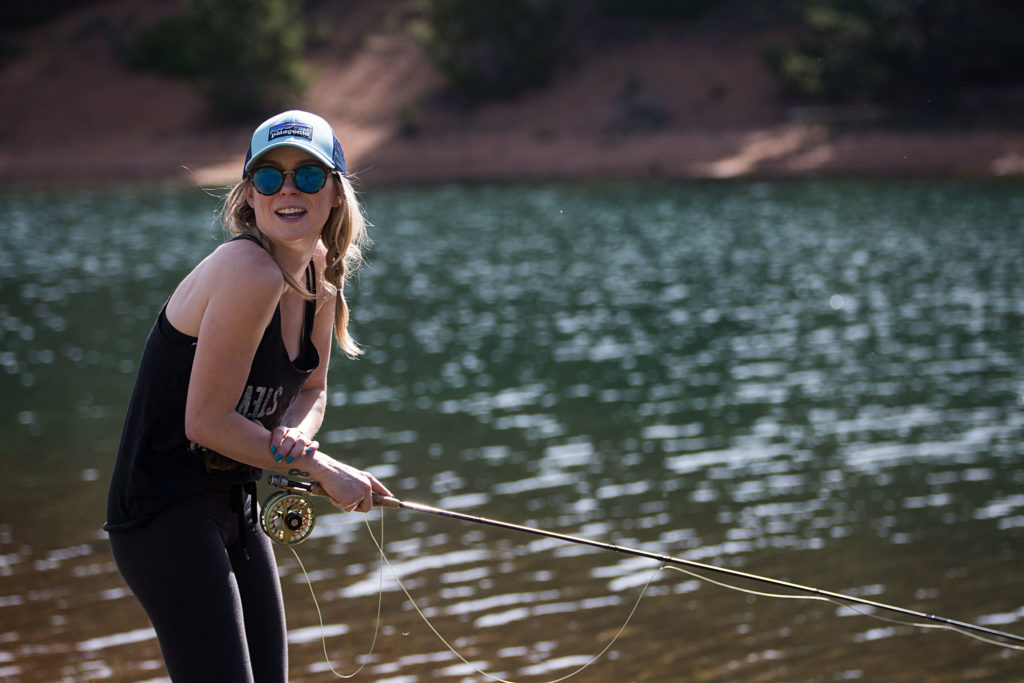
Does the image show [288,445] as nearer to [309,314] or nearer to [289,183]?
[309,314]

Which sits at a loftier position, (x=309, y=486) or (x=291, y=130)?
(x=291, y=130)

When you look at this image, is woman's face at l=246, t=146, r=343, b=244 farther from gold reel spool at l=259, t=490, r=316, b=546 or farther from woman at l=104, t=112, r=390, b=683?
gold reel spool at l=259, t=490, r=316, b=546

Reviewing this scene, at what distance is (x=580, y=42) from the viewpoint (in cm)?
5088

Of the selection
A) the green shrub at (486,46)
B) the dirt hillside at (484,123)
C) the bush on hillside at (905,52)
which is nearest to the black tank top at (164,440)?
the dirt hillside at (484,123)

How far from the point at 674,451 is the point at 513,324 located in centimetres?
671

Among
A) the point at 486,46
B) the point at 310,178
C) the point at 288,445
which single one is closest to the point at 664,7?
the point at 486,46

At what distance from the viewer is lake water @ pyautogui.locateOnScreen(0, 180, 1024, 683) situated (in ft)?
20.0

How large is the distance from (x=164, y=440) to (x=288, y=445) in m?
0.30

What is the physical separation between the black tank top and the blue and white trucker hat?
241mm

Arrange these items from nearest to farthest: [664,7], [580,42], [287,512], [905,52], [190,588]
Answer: [190,588] < [287,512] < [905,52] < [664,7] < [580,42]

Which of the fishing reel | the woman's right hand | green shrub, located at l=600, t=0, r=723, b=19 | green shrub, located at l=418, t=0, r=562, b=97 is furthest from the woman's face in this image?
green shrub, located at l=600, t=0, r=723, b=19

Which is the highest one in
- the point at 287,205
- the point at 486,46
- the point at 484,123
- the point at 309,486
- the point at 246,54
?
the point at 246,54

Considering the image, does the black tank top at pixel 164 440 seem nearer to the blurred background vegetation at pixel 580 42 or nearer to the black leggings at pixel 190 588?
the black leggings at pixel 190 588

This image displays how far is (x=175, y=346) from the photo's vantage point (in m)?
2.85
